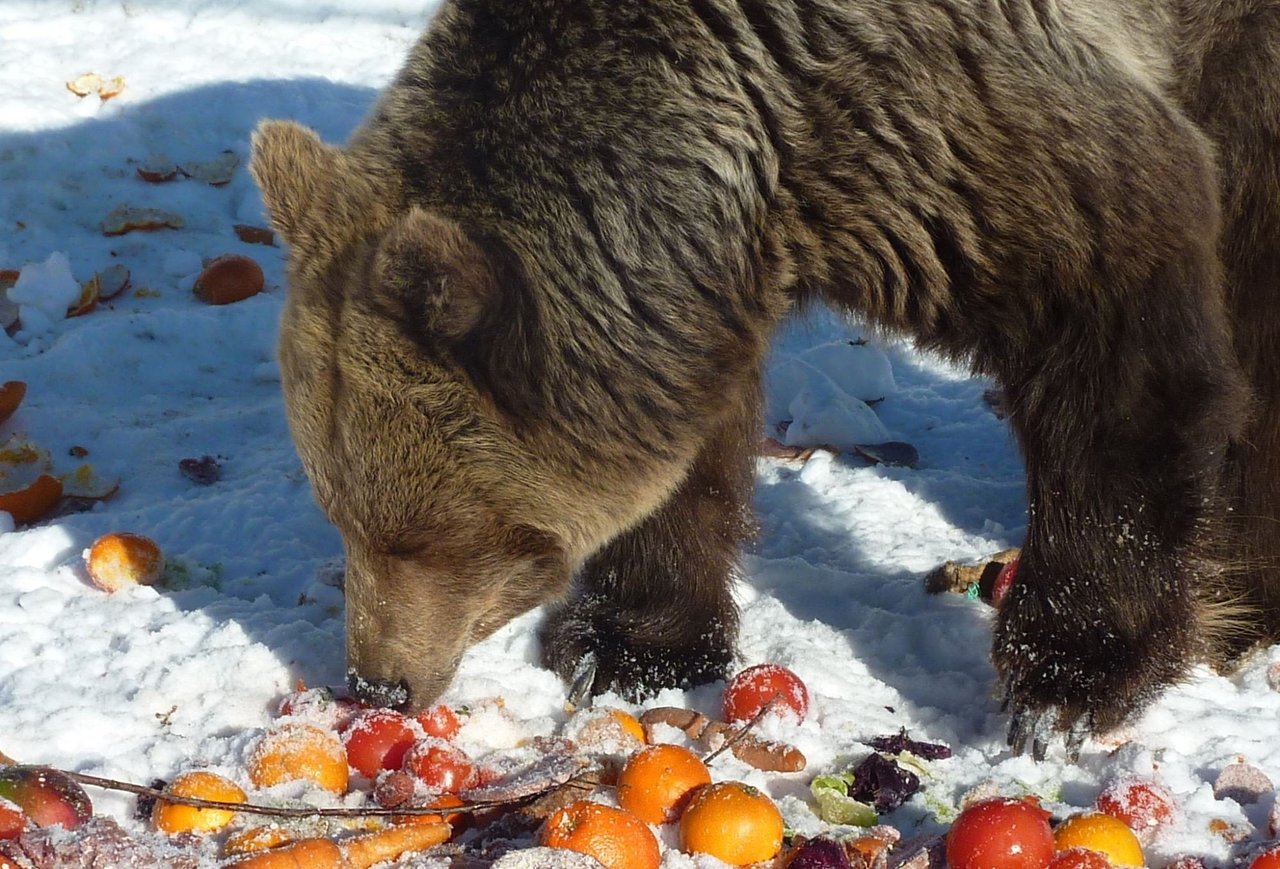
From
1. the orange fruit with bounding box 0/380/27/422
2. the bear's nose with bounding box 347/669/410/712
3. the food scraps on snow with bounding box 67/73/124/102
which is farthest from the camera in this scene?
the food scraps on snow with bounding box 67/73/124/102

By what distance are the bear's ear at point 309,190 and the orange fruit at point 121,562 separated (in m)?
1.49

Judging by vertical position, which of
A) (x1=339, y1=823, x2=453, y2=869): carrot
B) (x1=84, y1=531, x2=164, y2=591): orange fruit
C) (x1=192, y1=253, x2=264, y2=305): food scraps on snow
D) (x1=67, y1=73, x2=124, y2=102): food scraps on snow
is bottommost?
(x1=192, y1=253, x2=264, y2=305): food scraps on snow

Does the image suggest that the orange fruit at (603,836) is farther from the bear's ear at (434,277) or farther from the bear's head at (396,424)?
the bear's ear at (434,277)

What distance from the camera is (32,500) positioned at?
5.04m

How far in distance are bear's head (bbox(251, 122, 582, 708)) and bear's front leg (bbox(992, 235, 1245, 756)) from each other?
1268 millimetres

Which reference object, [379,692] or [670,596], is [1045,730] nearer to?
[670,596]

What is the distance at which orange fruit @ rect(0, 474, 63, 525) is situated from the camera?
16.4ft

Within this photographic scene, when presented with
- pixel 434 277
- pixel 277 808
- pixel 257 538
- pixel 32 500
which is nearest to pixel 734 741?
pixel 277 808

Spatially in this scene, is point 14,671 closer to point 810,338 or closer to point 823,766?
point 823,766

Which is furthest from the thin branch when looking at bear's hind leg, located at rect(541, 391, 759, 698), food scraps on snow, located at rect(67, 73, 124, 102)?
food scraps on snow, located at rect(67, 73, 124, 102)

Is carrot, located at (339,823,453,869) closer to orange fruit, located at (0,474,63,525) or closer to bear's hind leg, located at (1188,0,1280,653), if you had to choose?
bear's hind leg, located at (1188,0,1280,653)

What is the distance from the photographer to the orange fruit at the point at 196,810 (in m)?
3.12

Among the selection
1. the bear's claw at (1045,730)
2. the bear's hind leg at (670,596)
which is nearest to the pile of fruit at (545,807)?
the bear's claw at (1045,730)

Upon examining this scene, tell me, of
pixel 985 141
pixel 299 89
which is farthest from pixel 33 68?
pixel 985 141
